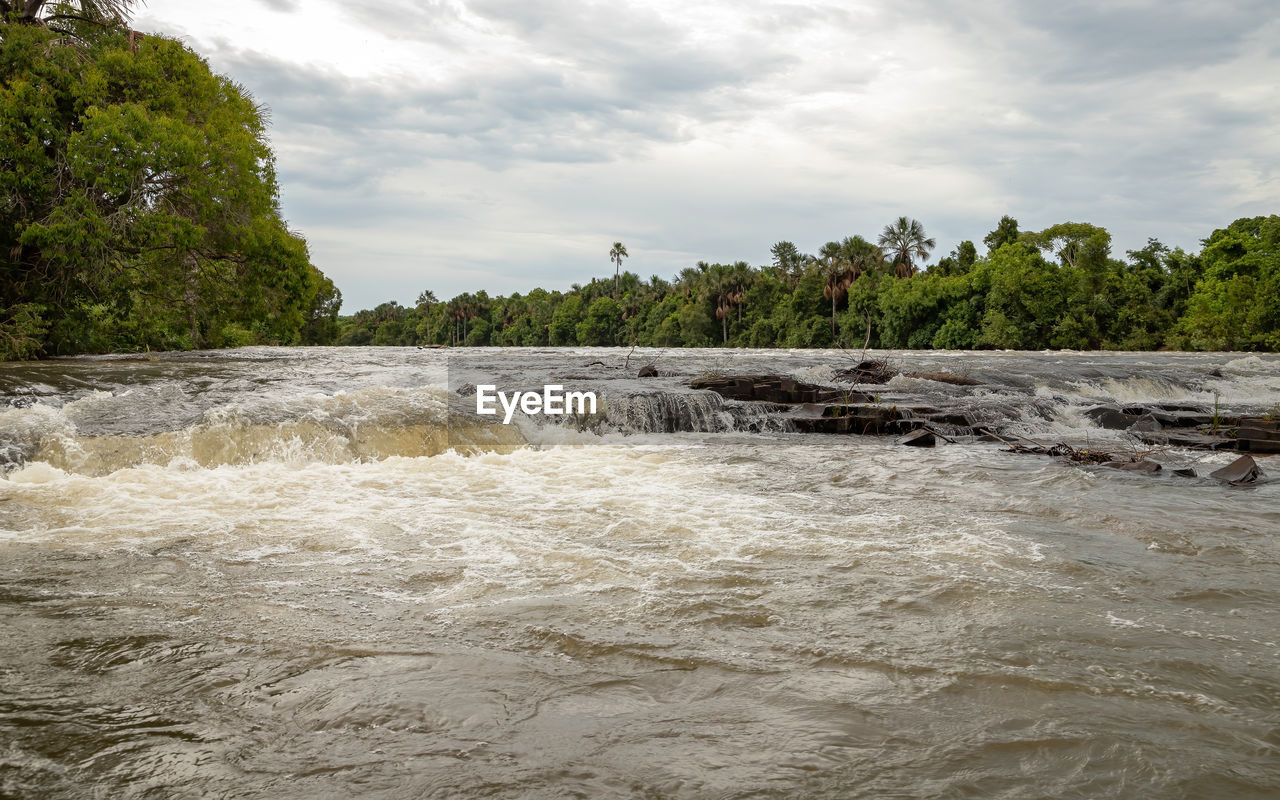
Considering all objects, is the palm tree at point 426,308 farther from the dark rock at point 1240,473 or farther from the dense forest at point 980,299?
the dark rock at point 1240,473

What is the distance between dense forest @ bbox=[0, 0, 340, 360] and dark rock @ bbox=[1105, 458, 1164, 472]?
21038 millimetres

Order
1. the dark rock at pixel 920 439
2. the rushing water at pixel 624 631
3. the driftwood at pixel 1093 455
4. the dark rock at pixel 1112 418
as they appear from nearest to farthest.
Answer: the rushing water at pixel 624 631
the driftwood at pixel 1093 455
the dark rock at pixel 920 439
the dark rock at pixel 1112 418

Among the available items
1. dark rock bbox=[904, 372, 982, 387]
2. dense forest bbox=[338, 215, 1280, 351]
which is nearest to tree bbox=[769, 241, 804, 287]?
dense forest bbox=[338, 215, 1280, 351]

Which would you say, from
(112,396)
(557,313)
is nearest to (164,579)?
(112,396)

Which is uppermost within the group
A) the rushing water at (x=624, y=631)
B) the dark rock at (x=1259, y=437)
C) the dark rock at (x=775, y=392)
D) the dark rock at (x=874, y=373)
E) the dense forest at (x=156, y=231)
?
the dense forest at (x=156, y=231)

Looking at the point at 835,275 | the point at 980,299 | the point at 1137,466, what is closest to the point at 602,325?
the point at 835,275

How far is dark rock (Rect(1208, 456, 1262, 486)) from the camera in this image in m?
7.94

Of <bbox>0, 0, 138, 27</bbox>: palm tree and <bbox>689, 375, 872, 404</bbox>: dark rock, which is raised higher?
<bbox>0, 0, 138, 27</bbox>: palm tree

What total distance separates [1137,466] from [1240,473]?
3.00 ft

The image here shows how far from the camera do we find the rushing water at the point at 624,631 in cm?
242

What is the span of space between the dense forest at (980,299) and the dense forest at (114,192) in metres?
23.3

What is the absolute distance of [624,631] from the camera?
3.68m

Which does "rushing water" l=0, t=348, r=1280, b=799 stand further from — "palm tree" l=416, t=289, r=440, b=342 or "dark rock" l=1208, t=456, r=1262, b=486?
"palm tree" l=416, t=289, r=440, b=342

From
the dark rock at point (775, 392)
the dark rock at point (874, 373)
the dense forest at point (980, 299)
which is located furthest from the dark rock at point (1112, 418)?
the dense forest at point (980, 299)
